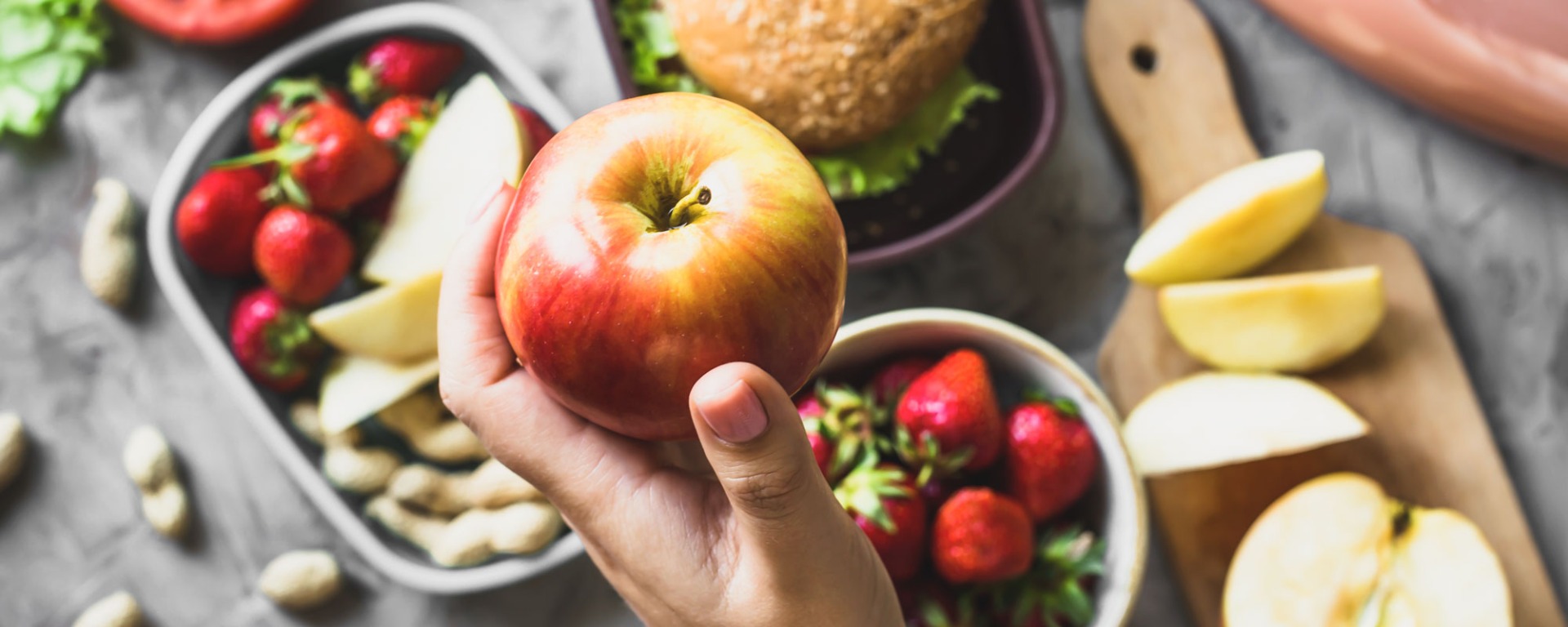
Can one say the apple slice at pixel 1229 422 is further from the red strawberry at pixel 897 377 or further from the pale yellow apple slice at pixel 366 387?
the pale yellow apple slice at pixel 366 387

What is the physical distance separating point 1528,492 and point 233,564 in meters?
1.49

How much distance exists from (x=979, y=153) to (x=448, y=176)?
23.1 inches

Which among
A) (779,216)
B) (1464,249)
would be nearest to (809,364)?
Result: (779,216)

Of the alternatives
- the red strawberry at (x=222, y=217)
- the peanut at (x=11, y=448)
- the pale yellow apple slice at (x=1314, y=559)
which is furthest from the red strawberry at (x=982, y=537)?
the peanut at (x=11, y=448)

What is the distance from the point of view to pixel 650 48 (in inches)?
45.6

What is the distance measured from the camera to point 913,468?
0.99 meters

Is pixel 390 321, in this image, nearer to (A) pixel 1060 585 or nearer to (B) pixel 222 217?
(B) pixel 222 217

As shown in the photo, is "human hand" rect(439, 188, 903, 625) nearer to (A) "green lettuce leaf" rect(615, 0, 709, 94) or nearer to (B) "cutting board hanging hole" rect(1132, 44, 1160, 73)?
(A) "green lettuce leaf" rect(615, 0, 709, 94)

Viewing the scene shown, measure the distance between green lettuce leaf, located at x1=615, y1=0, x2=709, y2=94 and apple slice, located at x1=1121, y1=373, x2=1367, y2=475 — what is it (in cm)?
59

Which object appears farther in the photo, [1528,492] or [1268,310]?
[1528,492]

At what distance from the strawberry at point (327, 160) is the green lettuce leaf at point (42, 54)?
0.31 meters

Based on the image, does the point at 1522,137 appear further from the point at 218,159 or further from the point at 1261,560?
the point at 218,159

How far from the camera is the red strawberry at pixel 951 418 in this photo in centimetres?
94

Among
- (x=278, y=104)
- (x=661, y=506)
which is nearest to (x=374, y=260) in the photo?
(x=278, y=104)
